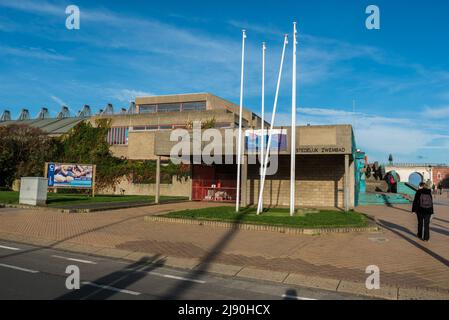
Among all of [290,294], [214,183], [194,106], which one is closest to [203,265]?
[290,294]

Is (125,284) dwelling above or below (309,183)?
below

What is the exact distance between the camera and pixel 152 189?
116ft

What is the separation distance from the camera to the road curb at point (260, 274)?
681 cm

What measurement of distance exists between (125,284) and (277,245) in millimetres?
5174

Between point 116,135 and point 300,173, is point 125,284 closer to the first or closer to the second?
point 300,173

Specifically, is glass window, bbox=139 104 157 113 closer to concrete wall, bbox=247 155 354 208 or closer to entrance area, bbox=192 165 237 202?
entrance area, bbox=192 165 237 202

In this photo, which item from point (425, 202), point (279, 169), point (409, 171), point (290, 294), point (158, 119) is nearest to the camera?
point (290, 294)

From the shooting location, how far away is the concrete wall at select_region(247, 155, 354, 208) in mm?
25031

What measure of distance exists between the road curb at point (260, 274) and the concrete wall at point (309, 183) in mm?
16917

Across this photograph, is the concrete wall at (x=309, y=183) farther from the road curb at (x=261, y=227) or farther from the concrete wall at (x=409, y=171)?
the concrete wall at (x=409, y=171)

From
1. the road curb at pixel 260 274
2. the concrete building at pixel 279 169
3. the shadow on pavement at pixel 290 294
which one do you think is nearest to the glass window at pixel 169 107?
the concrete building at pixel 279 169
